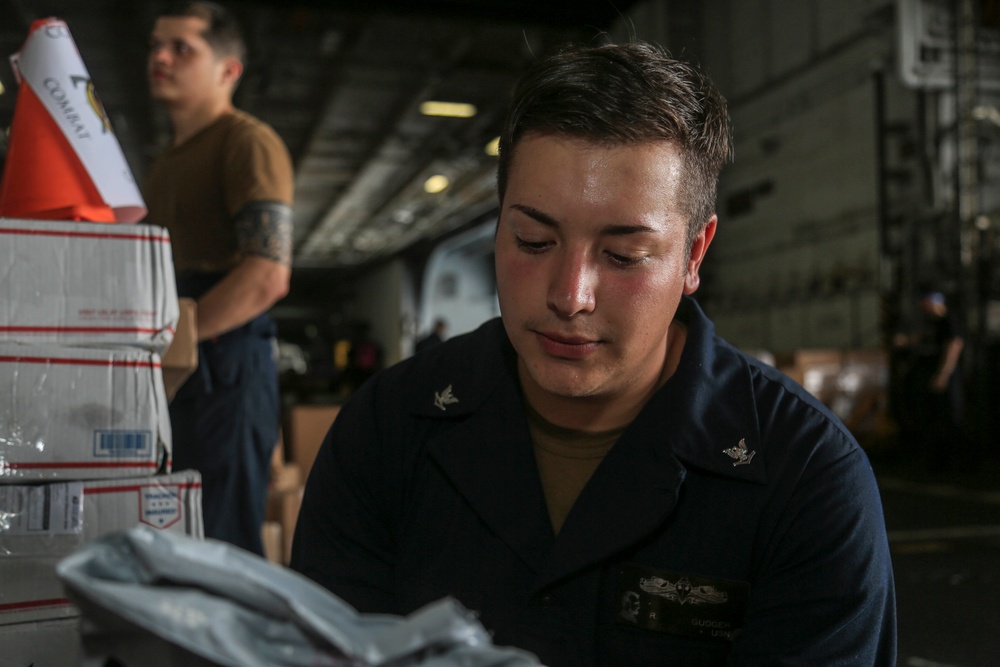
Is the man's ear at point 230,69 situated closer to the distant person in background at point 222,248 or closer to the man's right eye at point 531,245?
the distant person in background at point 222,248

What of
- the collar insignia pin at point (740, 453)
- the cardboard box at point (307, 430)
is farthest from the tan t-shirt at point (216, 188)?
Result: the cardboard box at point (307, 430)

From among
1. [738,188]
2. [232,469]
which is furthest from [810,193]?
[232,469]

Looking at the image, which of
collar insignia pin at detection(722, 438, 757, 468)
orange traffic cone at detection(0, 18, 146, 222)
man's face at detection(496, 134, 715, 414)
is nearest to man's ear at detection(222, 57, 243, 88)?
orange traffic cone at detection(0, 18, 146, 222)

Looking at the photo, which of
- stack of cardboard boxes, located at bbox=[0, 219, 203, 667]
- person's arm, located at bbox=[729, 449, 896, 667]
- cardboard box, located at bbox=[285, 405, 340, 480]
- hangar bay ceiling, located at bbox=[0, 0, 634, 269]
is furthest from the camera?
hangar bay ceiling, located at bbox=[0, 0, 634, 269]

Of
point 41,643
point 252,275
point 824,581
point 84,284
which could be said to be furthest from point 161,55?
point 824,581

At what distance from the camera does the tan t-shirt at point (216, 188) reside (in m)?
2.16

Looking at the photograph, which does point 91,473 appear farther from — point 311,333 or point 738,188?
point 311,333

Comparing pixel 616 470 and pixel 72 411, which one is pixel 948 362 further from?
pixel 72 411

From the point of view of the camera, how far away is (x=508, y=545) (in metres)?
1.09

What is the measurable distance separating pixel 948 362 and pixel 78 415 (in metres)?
7.32

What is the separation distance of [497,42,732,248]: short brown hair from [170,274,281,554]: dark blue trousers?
1.10 m

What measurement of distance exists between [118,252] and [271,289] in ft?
2.66

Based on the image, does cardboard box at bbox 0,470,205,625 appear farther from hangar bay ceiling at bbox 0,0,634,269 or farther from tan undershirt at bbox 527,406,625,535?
hangar bay ceiling at bbox 0,0,634,269

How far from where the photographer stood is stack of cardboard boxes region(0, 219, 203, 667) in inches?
A: 46.0
